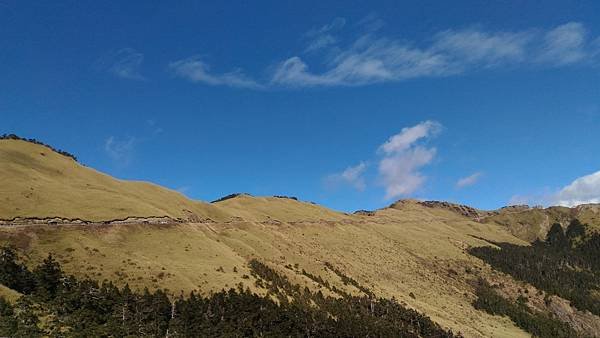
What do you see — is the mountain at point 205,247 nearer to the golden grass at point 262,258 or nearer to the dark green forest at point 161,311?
the golden grass at point 262,258

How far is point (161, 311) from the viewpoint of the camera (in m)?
70.4

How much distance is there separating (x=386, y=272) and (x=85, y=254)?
9887cm

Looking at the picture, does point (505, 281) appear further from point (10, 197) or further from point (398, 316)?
point (10, 197)

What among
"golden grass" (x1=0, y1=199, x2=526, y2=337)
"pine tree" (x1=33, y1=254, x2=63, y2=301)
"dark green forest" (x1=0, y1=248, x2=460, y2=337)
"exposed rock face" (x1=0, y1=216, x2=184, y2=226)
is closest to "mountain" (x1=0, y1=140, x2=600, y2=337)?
"exposed rock face" (x1=0, y1=216, x2=184, y2=226)

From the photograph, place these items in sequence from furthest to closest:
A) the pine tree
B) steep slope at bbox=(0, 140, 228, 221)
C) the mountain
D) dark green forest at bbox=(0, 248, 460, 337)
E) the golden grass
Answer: steep slope at bbox=(0, 140, 228, 221) → the mountain → the golden grass → the pine tree → dark green forest at bbox=(0, 248, 460, 337)

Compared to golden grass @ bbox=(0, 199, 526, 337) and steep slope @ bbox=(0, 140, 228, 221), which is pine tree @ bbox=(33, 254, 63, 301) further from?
steep slope @ bbox=(0, 140, 228, 221)

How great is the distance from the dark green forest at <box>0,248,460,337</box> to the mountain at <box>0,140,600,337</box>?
3.88m

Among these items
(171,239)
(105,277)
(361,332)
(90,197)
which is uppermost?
(90,197)

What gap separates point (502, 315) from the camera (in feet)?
504

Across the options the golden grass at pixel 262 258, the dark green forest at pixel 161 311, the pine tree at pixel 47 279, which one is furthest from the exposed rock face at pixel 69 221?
the pine tree at pixel 47 279

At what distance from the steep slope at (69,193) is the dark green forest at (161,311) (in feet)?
80.2

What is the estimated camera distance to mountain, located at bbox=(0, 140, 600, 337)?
274 feet

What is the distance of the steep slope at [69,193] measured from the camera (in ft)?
318

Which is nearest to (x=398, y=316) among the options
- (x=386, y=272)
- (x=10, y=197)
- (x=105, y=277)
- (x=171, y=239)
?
(x=386, y=272)
